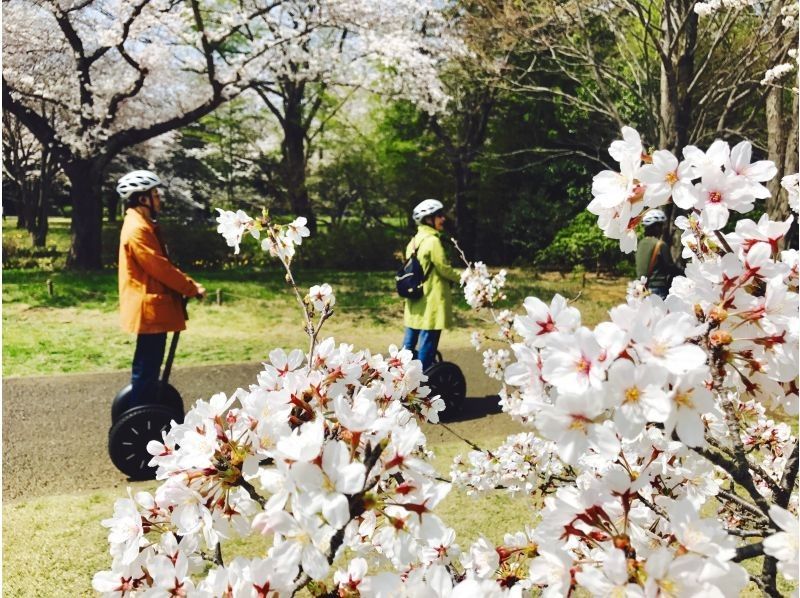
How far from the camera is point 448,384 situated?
4.85 m

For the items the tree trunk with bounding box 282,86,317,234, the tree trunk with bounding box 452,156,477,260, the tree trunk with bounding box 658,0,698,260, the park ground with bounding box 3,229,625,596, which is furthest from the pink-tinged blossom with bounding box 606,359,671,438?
the tree trunk with bounding box 282,86,317,234

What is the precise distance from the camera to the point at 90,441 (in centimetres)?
440

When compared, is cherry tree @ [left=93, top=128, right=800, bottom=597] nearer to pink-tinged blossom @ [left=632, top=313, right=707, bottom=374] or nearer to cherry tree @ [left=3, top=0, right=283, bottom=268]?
pink-tinged blossom @ [left=632, top=313, right=707, bottom=374]

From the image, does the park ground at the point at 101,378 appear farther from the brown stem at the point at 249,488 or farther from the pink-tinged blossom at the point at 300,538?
the pink-tinged blossom at the point at 300,538

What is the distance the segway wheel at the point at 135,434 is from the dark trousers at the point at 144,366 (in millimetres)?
248

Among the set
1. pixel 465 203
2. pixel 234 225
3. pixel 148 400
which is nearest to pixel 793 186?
pixel 234 225

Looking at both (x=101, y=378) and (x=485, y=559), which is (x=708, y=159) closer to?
(x=485, y=559)

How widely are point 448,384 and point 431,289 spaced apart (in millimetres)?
741

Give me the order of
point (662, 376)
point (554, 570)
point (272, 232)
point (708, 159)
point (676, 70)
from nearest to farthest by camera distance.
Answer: point (662, 376) < point (554, 570) < point (708, 159) < point (272, 232) < point (676, 70)

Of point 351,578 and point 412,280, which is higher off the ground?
point 412,280

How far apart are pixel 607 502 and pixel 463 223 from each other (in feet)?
54.0

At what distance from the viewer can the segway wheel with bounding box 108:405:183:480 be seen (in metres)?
3.56

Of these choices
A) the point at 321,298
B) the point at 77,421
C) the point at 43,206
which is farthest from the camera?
the point at 43,206

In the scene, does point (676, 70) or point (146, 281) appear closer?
point (146, 281)
